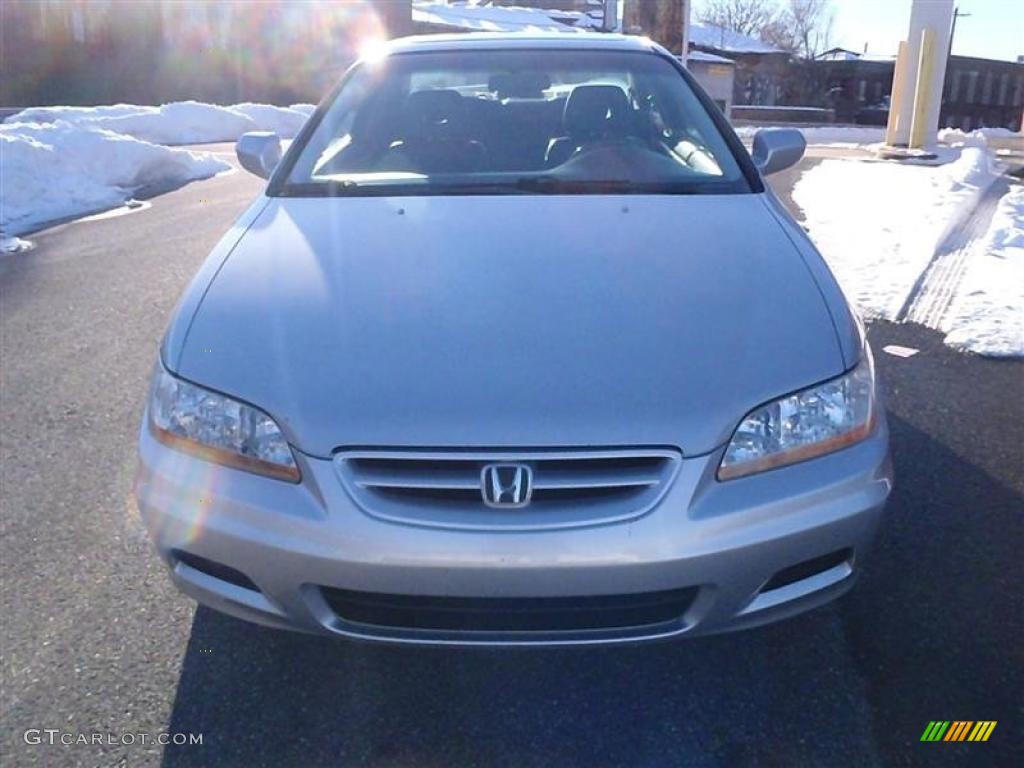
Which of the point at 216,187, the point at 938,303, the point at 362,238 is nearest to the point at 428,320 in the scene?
the point at 362,238

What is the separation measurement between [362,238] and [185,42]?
111ft

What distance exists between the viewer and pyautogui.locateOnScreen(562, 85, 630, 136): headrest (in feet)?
11.7

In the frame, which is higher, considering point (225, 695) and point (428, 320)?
point (428, 320)

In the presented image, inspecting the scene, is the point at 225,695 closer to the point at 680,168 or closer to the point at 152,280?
the point at 680,168

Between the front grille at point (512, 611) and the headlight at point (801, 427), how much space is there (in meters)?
0.31

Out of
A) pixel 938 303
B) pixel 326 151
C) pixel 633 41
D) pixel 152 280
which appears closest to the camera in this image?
pixel 326 151

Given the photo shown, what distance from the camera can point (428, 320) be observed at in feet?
7.65

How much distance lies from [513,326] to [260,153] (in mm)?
1860

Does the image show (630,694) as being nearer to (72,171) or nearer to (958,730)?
(958,730)

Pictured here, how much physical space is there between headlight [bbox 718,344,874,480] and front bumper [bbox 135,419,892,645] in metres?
0.03

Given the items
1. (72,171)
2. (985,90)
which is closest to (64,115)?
(72,171)

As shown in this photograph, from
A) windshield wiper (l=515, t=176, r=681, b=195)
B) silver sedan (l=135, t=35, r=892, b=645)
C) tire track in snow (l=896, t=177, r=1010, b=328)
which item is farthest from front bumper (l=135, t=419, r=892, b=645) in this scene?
tire track in snow (l=896, t=177, r=1010, b=328)

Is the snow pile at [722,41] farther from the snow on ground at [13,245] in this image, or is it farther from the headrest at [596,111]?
the headrest at [596,111]

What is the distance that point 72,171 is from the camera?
10570mm
